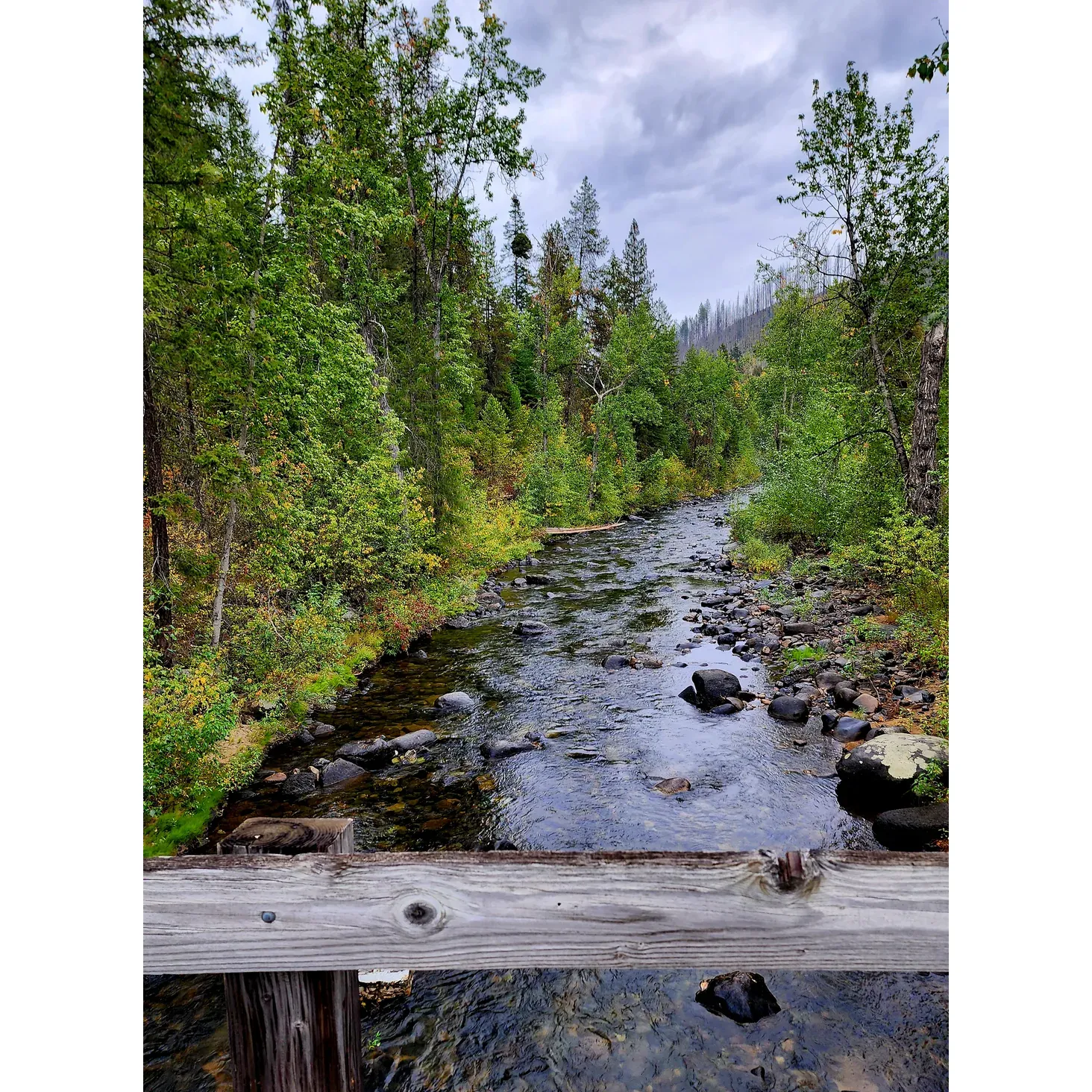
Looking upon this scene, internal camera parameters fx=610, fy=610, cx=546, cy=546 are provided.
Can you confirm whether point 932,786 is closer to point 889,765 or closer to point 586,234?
point 889,765

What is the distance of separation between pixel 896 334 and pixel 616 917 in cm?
1314

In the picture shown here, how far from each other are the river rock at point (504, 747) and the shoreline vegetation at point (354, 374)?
2504mm

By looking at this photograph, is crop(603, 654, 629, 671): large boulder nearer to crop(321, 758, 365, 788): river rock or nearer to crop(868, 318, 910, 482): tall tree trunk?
crop(321, 758, 365, 788): river rock

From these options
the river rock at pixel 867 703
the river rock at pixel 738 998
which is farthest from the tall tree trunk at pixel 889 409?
the river rock at pixel 738 998

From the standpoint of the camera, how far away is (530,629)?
492 inches

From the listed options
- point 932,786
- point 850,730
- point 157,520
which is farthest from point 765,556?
point 157,520

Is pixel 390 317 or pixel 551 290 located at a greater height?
pixel 551 290

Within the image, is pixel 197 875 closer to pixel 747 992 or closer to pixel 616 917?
pixel 616 917

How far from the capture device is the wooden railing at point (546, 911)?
1.32m

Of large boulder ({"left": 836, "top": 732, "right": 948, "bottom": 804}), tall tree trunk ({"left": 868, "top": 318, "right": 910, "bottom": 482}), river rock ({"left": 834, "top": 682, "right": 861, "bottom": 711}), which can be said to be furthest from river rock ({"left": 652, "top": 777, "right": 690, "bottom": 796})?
tall tree trunk ({"left": 868, "top": 318, "right": 910, "bottom": 482})

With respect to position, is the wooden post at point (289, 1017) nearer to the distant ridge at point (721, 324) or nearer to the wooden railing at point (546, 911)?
the wooden railing at point (546, 911)

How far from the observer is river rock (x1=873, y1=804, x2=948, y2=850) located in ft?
15.9

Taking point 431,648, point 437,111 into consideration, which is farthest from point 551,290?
point 431,648
